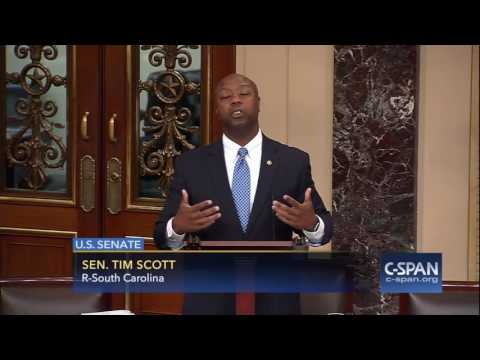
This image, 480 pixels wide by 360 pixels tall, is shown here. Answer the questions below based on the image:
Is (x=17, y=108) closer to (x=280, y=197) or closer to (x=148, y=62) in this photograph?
(x=148, y=62)

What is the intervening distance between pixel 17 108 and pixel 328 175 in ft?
5.87

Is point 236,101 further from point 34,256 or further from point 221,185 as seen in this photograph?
point 34,256

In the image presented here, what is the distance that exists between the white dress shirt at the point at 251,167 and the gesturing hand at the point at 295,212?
10 cm

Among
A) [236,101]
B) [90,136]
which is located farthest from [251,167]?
[90,136]

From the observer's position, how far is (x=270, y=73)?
4.72 meters

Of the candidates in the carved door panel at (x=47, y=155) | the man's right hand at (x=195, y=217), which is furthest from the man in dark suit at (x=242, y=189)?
the carved door panel at (x=47, y=155)

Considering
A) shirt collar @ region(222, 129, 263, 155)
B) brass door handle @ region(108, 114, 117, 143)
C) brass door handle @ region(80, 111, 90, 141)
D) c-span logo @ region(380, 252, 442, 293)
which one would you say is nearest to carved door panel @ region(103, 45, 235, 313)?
brass door handle @ region(108, 114, 117, 143)

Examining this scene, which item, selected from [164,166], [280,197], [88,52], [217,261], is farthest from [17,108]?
[217,261]

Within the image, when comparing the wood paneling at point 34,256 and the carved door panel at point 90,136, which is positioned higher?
the carved door panel at point 90,136

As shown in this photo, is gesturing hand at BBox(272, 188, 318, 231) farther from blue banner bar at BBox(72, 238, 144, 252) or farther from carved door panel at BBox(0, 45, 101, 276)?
carved door panel at BBox(0, 45, 101, 276)

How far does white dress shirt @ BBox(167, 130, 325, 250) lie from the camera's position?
2920mm

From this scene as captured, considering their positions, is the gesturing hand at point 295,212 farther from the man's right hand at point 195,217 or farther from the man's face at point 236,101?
the man's face at point 236,101

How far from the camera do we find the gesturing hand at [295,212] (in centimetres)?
279

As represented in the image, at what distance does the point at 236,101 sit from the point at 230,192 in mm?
320
